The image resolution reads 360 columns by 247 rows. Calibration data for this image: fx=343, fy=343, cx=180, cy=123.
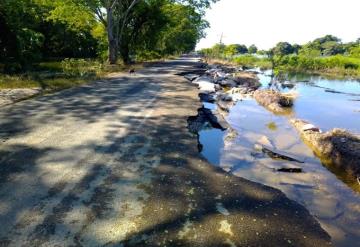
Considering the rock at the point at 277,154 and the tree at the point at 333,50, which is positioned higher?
the rock at the point at 277,154

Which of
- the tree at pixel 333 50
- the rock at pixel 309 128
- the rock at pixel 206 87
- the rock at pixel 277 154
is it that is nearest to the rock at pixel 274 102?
the rock at pixel 206 87

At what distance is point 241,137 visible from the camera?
9922 millimetres

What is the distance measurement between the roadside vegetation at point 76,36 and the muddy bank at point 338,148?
9212 mm

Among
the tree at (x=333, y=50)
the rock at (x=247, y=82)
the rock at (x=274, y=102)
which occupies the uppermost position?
the rock at (x=274, y=102)

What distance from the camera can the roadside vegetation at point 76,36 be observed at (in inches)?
703

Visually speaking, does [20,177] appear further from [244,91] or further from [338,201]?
[244,91]

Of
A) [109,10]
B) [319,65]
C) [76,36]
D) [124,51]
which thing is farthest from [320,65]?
[109,10]

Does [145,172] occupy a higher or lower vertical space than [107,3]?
lower

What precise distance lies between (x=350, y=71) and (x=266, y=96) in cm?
3841

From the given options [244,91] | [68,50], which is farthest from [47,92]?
[68,50]

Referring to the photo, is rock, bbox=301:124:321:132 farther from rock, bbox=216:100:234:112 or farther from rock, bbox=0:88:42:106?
rock, bbox=0:88:42:106

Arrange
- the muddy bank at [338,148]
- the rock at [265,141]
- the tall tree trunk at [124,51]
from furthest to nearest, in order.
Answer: the tall tree trunk at [124,51] < the rock at [265,141] < the muddy bank at [338,148]

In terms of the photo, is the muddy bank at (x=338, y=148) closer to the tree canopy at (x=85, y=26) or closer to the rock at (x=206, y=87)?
the rock at (x=206, y=87)

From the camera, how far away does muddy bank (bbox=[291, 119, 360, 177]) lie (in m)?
7.77
